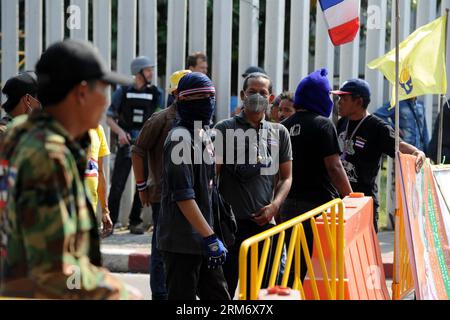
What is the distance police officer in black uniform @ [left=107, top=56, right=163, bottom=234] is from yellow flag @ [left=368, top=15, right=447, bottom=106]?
13.1ft

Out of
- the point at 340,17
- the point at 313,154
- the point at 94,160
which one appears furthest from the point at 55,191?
the point at 340,17

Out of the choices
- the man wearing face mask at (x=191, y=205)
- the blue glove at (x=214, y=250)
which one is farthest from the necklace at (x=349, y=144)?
the blue glove at (x=214, y=250)

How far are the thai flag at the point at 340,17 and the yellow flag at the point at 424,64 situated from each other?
509 millimetres

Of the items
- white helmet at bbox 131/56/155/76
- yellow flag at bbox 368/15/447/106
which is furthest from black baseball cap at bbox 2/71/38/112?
white helmet at bbox 131/56/155/76

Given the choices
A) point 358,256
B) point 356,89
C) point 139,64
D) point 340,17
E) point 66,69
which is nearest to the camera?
point 66,69

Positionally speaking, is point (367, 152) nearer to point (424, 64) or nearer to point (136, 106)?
point (424, 64)

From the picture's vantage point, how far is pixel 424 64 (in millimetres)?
7219

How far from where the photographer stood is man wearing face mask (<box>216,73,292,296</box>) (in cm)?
608

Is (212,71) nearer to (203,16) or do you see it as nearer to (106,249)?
(203,16)

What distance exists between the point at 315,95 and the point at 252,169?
0.83 m

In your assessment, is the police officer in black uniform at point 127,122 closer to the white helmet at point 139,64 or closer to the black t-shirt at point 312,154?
the white helmet at point 139,64

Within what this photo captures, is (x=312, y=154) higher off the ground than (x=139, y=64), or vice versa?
(x=139, y=64)

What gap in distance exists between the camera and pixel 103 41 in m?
10.8

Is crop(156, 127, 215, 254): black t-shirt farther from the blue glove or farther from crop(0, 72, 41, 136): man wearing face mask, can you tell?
crop(0, 72, 41, 136): man wearing face mask
